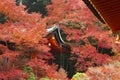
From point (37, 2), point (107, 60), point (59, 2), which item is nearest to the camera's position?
point (107, 60)

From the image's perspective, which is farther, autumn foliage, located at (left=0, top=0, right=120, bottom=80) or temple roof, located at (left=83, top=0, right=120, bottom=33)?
autumn foliage, located at (left=0, top=0, right=120, bottom=80)

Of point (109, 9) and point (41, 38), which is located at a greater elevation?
point (109, 9)

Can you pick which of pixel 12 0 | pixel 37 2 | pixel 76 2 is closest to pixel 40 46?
pixel 12 0

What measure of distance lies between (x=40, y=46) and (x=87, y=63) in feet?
14.3

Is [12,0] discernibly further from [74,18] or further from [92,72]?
[74,18]

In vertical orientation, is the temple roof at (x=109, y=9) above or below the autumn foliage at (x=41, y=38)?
above

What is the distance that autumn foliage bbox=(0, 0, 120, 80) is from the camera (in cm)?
1305

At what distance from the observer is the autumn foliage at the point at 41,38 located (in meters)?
13.0

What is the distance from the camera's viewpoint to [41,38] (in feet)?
46.3

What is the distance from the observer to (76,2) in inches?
738

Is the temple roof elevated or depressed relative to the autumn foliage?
elevated

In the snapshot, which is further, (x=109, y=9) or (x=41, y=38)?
(x=41, y=38)

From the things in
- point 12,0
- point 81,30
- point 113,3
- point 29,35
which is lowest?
point 81,30

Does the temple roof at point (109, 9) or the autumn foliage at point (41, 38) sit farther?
the autumn foliage at point (41, 38)
